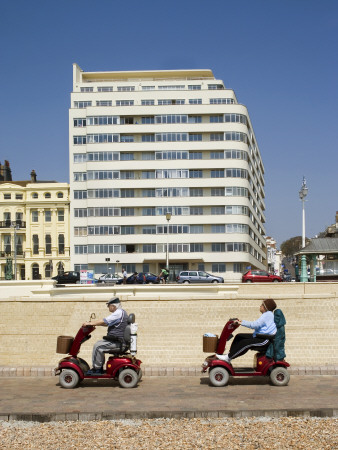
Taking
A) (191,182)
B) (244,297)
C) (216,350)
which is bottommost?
(216,350)

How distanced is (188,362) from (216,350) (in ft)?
7.52

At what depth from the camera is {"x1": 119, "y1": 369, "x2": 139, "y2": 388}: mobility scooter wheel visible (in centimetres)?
1087

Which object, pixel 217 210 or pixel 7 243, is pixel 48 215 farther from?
pixel 217 210

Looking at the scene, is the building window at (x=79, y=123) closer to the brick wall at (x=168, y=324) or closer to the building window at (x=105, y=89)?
the building window at (x=105, y=89)

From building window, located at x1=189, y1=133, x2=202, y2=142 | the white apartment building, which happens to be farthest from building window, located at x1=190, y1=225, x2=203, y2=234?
building window, located at x1=189, y1=133, x2=202, y2=142

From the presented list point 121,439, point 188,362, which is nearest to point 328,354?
point 188,362

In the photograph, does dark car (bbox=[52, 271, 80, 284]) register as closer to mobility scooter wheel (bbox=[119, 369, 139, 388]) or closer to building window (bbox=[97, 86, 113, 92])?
building window (bbox=[97, 86, 113, 92])

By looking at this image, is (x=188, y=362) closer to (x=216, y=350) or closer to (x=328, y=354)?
(x=216, y=350)

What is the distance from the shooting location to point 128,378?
10.9m

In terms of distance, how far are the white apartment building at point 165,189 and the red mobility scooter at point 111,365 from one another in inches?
2519

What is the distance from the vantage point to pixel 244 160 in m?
77.5

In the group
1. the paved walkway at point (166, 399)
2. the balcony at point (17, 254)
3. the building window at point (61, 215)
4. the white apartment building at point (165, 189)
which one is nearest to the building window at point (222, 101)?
the white apartment building at point (165, 189)

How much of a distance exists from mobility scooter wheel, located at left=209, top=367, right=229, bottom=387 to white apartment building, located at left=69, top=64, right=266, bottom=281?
64.1 meters

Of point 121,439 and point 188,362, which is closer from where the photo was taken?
point 121,439
